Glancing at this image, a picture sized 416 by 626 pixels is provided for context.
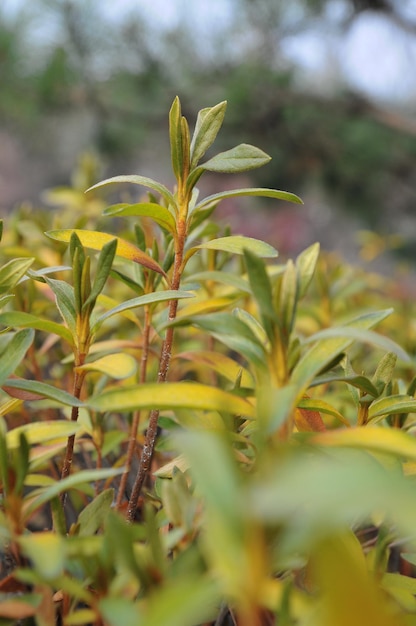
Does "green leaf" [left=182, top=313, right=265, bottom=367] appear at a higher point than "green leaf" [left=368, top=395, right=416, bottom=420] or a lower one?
higher

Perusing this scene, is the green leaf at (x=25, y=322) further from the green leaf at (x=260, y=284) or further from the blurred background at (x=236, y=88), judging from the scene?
the blurred background at (x=236, y=88)

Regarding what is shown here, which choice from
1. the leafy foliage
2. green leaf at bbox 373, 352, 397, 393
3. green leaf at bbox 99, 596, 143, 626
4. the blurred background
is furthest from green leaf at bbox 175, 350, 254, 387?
the blurred background

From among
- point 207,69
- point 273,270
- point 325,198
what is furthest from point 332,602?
point 325,198

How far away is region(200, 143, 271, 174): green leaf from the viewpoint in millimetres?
444

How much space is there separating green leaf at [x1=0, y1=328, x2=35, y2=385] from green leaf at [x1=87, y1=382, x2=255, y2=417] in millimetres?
71

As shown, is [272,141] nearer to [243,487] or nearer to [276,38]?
[276,38]

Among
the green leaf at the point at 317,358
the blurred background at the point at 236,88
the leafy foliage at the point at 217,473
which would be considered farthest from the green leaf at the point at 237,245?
the blurred background at the point at 236,88

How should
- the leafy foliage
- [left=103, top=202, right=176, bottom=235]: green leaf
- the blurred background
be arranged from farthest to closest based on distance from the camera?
the blurred background
[left=103, top=202, right=176, bottom=235]: green leaf
the leafy foliage

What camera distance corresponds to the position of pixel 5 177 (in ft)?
22.1

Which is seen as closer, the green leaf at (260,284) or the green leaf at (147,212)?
the green leaf at (260,284)

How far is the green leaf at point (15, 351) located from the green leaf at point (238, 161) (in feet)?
0.58

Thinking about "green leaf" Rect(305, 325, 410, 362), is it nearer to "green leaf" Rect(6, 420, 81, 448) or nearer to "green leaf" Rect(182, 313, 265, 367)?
"green leaf" Rect(182, 313, 265, 367)

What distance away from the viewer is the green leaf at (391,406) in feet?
1.40

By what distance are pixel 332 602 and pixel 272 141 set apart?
363 centimetres
